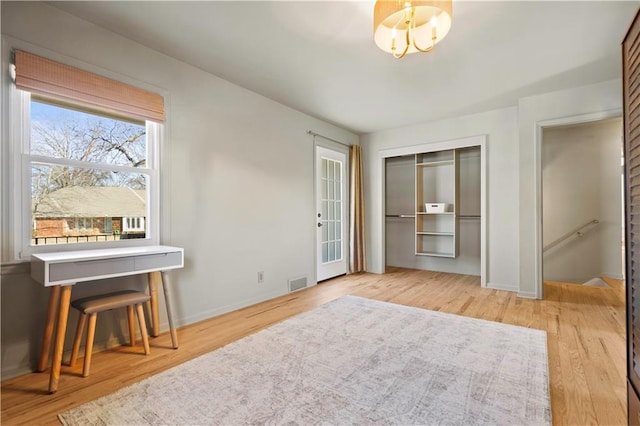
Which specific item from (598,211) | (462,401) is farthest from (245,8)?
(598,211)

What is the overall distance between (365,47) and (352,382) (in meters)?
2.65

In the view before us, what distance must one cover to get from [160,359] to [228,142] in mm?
2181

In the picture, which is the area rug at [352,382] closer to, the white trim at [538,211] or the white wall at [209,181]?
the white wall at [209,181]

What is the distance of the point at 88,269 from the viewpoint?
1956 mm

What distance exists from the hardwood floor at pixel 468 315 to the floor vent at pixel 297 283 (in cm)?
9

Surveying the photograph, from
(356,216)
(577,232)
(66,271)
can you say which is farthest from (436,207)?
(66,271)

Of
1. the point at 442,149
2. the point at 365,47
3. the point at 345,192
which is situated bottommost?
the point at 345,192

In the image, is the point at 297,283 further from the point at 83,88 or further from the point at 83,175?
the point at 83,88

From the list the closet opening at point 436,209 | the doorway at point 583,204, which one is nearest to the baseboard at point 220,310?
the closet opening at point 436,209

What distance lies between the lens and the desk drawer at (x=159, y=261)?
2.22 metres

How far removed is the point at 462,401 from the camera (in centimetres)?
170

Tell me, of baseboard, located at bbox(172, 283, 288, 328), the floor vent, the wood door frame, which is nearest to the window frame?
baseboard, located at bbox(172, 283, 288, 328)

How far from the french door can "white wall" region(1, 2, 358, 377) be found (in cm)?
23

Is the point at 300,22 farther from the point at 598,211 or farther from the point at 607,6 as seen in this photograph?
the point at 598,211
